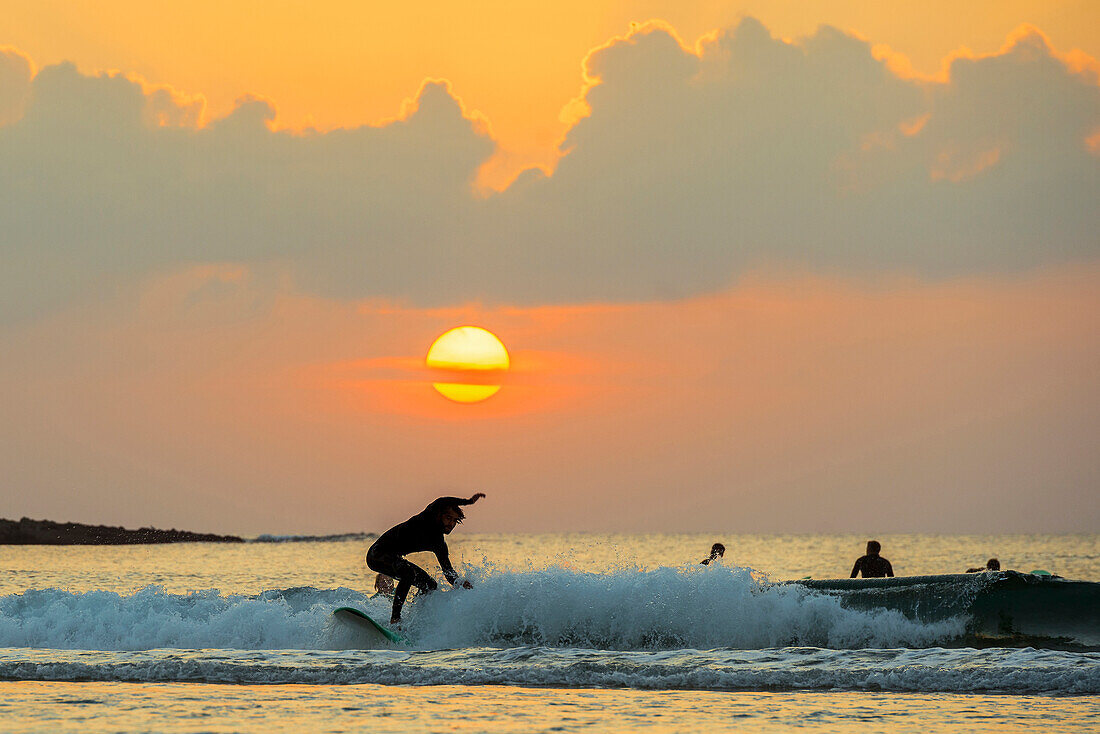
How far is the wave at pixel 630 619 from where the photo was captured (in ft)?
49.0

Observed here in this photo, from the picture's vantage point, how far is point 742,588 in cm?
1540

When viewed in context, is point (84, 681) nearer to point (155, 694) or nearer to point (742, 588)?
point (155, 694)

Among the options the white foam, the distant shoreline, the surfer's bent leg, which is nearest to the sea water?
the white foam

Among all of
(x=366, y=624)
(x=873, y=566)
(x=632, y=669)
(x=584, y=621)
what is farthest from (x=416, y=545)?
(x=873, y=566)

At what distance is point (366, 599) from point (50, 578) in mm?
19764

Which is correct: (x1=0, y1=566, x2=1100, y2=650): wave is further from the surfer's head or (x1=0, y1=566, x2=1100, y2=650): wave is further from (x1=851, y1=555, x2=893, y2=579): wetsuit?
(x1=851, y1=555, x2=893, y2=579): wetsuit

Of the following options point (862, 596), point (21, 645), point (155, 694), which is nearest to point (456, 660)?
point (155, 694)

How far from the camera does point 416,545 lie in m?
14.7

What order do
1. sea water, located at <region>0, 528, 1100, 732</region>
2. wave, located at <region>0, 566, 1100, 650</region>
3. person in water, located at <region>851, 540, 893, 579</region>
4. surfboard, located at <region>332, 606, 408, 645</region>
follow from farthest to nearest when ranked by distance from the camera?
person in water, located at <region>851, 540, 893, 579</region>, wave, located at <region>0, 566, 1100, 650</region>, surfboard, located at <region>332, 606, 408, 645</region>, sea water, located at <region>0, 528, 1100, 732</region>

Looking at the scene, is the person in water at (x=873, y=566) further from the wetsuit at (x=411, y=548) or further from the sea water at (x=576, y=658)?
the wetsuit at (x=411, y=548)

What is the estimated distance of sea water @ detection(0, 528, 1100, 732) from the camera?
34.6 ft

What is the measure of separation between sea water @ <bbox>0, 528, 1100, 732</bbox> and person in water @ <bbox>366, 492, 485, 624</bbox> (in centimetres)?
42

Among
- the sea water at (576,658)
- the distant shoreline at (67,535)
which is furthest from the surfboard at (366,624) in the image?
the distant shoreline at (67,535)

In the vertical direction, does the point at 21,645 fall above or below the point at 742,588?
below
